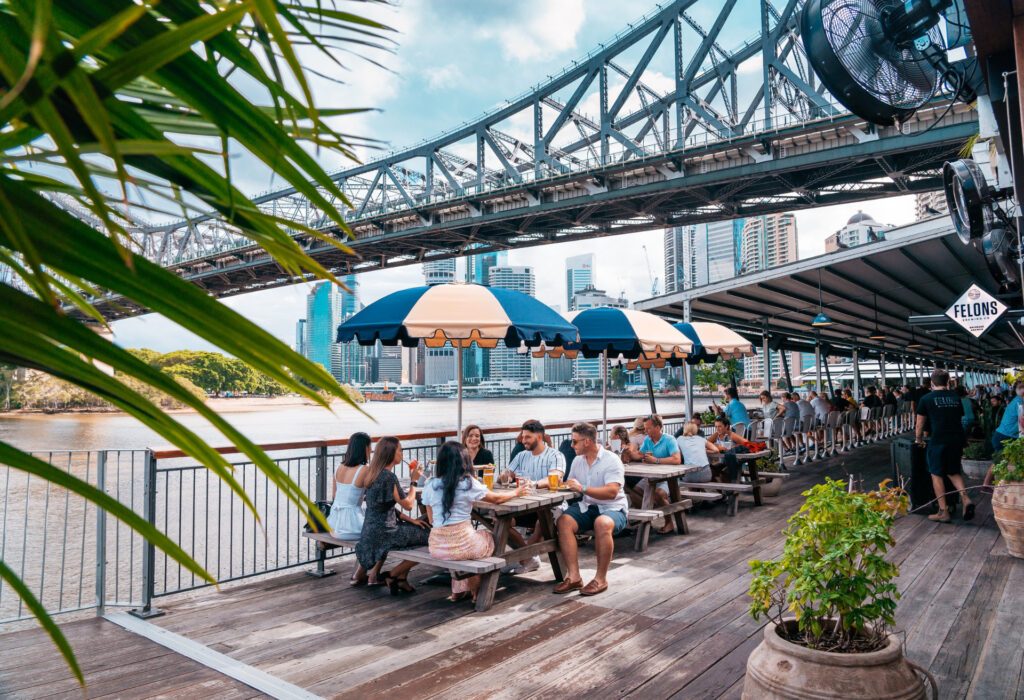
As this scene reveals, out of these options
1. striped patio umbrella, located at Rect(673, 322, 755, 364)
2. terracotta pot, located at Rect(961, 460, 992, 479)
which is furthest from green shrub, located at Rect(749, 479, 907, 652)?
terracotta pot, located at Rect(961, 460, 992, 479)

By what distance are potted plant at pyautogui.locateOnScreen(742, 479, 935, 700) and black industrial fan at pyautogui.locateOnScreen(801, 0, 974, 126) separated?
212 cm

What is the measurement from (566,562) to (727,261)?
18219 cm

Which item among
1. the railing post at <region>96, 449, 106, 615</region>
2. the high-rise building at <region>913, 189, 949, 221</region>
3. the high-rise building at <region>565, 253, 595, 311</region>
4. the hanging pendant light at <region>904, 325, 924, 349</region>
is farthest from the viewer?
the high-rise building at <region>565, 253, 595, 311</region>

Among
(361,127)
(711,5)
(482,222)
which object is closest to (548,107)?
(711,5)

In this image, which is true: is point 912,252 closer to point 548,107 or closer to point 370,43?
point 370,43

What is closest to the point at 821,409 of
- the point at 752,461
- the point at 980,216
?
the point at 752,461

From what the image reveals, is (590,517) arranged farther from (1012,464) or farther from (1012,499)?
(1012,464)

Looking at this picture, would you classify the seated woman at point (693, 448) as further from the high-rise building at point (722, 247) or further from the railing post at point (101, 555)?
the high-rise building at point (722, 247)

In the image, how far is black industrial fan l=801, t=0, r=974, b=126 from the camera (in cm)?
339

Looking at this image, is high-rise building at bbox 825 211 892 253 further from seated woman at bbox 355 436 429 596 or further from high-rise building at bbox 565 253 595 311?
high-rise building at bbox 565 253 595 311

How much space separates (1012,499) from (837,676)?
4.61 m

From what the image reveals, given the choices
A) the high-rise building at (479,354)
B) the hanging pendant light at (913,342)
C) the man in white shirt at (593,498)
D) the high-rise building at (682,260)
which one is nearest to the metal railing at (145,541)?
the man in white shirt at (593,498)

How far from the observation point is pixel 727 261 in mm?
176625

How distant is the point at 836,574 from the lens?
247 cm
